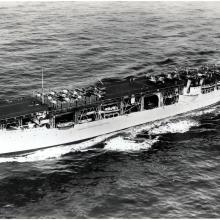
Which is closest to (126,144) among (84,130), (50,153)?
(84,130)

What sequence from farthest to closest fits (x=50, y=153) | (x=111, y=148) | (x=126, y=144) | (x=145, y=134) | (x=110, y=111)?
(x=145, y=134), (x=110, y=111), (x=126, y=144), (x=111, y=148), (x=50, y=153)

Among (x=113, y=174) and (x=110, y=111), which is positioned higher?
(x=110, y=111)

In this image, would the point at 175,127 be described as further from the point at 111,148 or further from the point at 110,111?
the point at 111,148

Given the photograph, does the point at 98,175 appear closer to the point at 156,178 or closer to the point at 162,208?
the point at 156,178

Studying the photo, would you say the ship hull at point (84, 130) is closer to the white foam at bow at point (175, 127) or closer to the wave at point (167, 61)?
the white foam at bow at point (175, 127)

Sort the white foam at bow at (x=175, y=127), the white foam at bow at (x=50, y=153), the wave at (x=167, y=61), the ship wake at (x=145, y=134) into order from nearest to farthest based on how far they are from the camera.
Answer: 1. the white foam at bow at (x=50, y=153)
2. the ship wake at (x=145, y=134)
3. the white foam at bow at (x=175, y=127)
4. the wave at (x=167, y=61)

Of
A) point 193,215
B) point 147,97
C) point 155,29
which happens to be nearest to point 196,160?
point 193,215

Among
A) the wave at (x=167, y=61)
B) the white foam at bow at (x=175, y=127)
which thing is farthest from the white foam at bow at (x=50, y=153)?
the wave at (x=167, y=61)
